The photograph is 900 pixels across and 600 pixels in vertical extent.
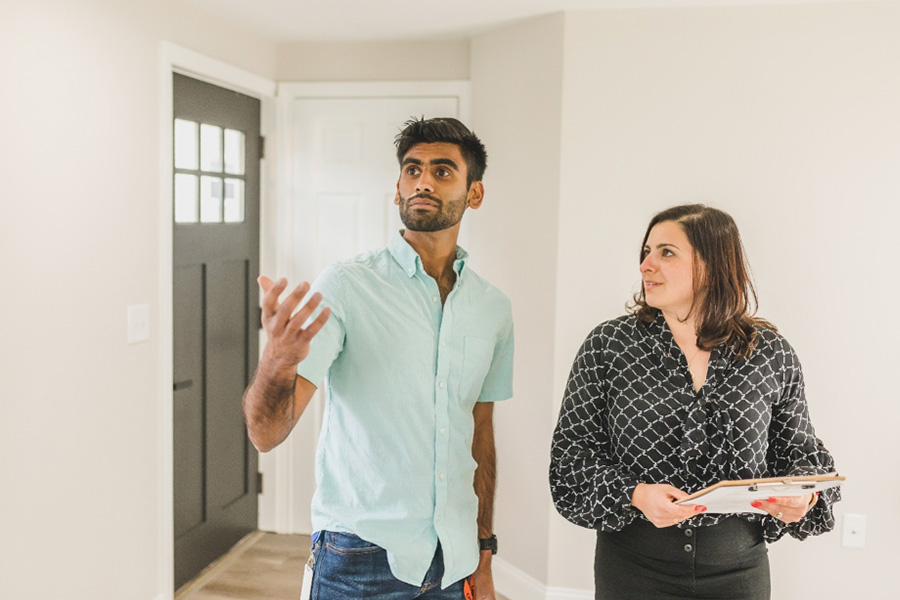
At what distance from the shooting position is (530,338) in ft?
10.4

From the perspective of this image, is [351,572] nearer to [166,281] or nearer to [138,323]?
[138,323]

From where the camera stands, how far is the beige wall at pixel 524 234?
3062mm

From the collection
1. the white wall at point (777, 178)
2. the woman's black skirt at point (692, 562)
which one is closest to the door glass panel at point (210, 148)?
the white wall at point (777, 178)

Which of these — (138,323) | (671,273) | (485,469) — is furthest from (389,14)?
(485,469)

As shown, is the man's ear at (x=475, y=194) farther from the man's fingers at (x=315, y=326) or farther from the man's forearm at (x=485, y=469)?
the man's fingers at (x=315, y=326)

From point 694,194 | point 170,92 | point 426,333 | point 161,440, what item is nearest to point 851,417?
point 694,194

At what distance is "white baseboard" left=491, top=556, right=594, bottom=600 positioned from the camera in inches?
123

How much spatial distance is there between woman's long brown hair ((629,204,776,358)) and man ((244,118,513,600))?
447mm

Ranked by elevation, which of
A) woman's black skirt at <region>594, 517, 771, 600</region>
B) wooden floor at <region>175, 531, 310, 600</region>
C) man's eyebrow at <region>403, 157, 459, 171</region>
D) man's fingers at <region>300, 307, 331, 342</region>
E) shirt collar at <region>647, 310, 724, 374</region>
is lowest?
wooden floor at <region>175, 531, 310, 600</region>

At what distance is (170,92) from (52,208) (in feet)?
2.38

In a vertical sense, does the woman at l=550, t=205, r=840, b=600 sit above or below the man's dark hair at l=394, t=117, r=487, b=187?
below

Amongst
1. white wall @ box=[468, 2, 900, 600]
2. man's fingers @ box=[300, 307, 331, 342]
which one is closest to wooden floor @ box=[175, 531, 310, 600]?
white wall @ box=[468, 2, 900, 600]

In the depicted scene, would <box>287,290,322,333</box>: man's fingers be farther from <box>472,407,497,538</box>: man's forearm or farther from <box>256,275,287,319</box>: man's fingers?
<box>472,407,497,538</box>: man's forearm

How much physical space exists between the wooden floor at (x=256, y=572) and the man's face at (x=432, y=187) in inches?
83.0
